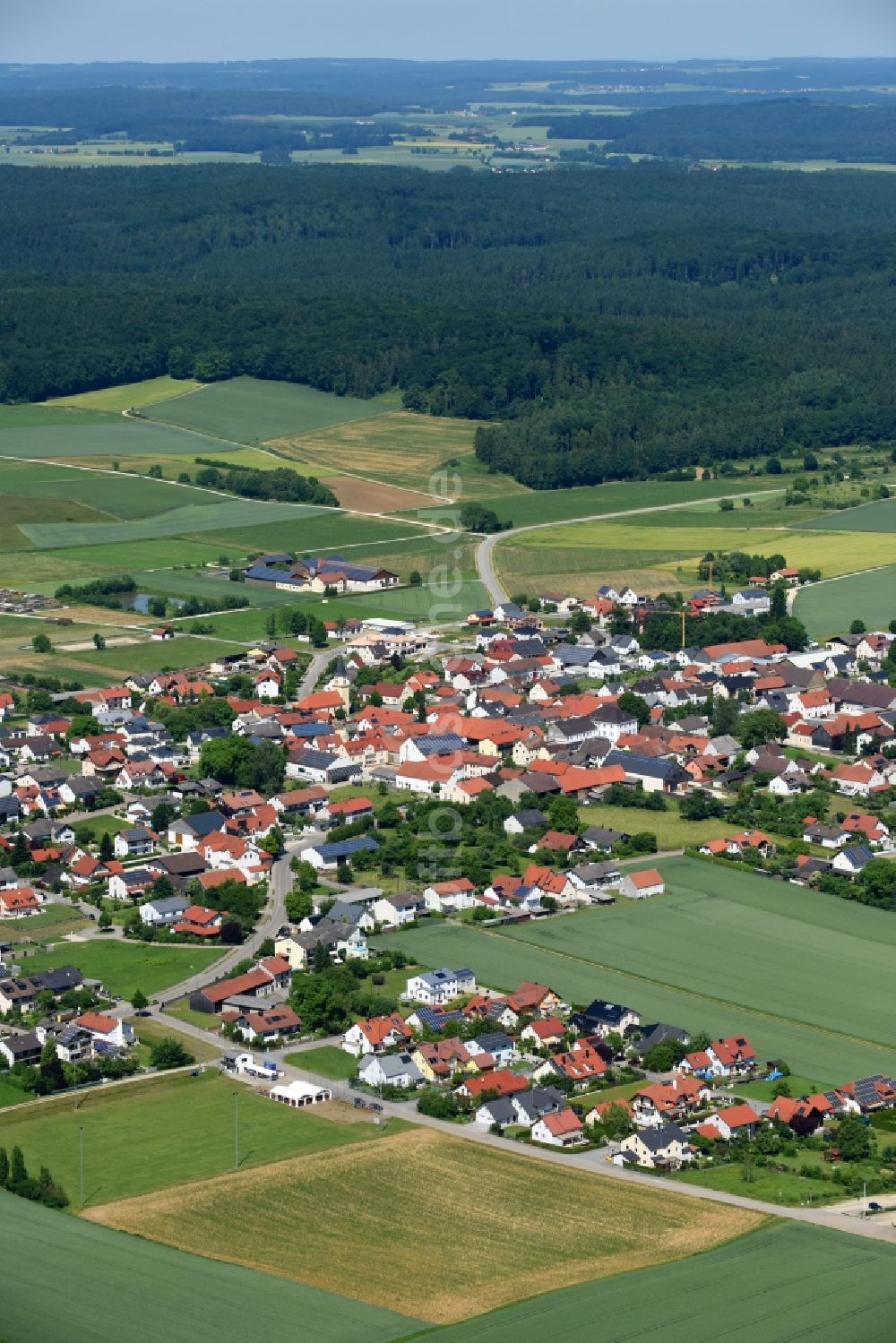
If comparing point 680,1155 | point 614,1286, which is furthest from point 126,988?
point 614,1286

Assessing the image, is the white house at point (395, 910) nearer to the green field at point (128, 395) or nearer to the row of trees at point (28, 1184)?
the row of trees at point (28, 1184)

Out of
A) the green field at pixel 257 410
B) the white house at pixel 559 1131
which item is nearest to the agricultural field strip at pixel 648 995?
the white house at pixel 559 1131

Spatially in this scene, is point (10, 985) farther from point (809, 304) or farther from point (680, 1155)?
point (809, 304)

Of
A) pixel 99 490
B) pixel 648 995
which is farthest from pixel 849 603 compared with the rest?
pixel 648 995

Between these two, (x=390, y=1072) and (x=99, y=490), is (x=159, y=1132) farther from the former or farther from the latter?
(x=99, y=490)

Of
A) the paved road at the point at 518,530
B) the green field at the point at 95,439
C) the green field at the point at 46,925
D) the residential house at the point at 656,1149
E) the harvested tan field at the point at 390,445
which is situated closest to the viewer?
the residential house at the point at 656,1149

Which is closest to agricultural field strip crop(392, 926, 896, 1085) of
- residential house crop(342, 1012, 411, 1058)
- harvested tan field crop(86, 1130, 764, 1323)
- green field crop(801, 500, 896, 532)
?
residential house crop(342, 1012, 411, 1058)

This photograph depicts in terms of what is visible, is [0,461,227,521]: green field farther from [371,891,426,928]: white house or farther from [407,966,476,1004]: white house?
[407,966,476,1004]: white house
